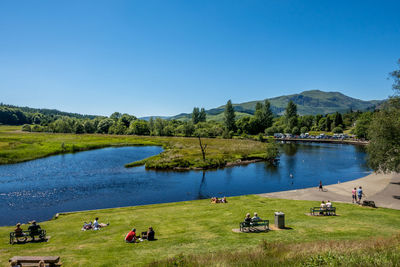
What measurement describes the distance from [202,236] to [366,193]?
95.8 feet

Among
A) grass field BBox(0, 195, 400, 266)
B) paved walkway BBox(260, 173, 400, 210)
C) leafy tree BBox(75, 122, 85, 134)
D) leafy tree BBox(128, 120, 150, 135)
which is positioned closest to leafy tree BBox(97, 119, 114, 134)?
leafy tree BBox(75, 122, 85, 134)

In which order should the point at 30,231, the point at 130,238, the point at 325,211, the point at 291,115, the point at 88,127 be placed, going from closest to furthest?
the point at 130,238
the point at 30,231
the point at 325,211
the point at 88,127
the point at 291,115

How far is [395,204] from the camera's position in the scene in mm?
30734

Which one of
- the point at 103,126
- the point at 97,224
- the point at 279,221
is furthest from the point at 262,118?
the point at 97,224

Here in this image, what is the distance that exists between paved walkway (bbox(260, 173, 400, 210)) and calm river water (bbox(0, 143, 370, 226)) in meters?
10.3

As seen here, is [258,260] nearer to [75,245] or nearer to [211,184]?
[75,245]

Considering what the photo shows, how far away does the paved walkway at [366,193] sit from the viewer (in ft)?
107

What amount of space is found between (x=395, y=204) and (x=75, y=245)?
3561 centimetres

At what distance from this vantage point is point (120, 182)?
5431cm

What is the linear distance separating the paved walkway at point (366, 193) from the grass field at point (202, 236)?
4734 millimetres

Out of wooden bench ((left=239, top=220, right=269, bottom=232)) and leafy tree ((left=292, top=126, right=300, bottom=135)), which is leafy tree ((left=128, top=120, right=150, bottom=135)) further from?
wooden bench ((left=239, top=220, right=269, bottom=232))

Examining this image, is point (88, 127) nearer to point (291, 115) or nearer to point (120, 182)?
point (120, 182)

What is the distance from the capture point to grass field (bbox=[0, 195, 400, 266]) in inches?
590

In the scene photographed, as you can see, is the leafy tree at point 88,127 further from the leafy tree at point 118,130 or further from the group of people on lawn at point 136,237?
the group of people on lawn at point 136,237
